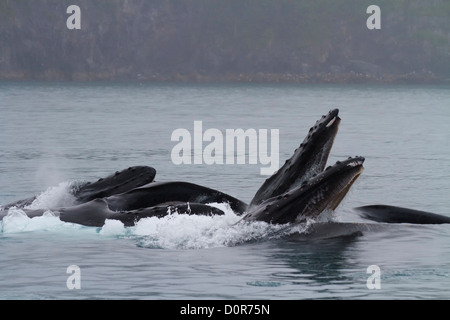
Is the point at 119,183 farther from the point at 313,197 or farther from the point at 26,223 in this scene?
the point at 313,197

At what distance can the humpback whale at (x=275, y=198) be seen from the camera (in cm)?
1848

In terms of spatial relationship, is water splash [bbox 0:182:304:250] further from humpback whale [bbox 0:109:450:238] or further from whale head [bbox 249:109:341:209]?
whale head [bbox 249:109:341:209]

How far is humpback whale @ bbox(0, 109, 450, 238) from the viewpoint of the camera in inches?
727

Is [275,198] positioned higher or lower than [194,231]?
higher

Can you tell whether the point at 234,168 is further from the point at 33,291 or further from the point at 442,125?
the point at 442,125

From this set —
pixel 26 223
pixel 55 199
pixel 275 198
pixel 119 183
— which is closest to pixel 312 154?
pixel 275 198

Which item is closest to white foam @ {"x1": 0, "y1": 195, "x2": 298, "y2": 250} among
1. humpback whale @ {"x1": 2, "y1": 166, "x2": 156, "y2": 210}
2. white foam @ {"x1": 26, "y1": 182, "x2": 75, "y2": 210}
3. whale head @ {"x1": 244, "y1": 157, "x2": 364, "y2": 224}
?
whale head @ {"x1": 244, "y1": 157, "x2": 364, "y2": 224}

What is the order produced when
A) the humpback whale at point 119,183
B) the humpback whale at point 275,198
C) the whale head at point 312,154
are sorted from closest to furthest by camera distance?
the humpback whale at point 275,198 < the whale head at point 312,154 < the humpback whale at point 119,183

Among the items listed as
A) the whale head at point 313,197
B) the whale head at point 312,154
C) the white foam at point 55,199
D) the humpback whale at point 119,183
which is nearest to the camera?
the whale head at point 313,197

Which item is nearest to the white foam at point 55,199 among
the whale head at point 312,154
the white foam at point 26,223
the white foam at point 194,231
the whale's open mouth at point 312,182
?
the white foam at point 26,223

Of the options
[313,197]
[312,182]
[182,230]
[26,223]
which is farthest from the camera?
[26,223]

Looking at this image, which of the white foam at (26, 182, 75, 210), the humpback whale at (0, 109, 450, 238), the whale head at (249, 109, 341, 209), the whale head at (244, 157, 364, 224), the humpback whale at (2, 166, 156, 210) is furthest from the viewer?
the white foam at (26, 182, 75, 210)

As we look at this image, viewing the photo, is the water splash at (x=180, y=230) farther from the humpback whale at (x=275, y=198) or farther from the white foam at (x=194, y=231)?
the humpback whale at (x=275, y=198)

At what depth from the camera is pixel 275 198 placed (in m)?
19.0
